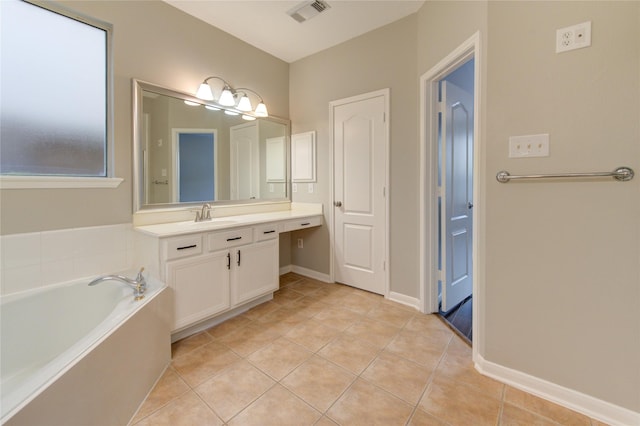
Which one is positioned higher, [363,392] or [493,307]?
[493,307]

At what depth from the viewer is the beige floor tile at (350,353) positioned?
5.63ft

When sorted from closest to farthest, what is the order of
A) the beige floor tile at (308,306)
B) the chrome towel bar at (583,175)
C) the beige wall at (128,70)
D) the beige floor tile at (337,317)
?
the chrome towel bar at (583,175), the beige wall at (128,70), the beige floor tile at (337,317), the beige floor tile at (308,306)

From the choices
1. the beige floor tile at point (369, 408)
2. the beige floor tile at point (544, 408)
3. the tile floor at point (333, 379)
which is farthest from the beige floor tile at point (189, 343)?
the beige floor tile at point (544, 408)

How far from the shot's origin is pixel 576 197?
4.35 ft

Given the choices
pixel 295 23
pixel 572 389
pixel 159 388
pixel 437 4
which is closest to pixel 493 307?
pixel 572 389

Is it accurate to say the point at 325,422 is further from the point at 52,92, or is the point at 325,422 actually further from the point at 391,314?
the point at 52,92

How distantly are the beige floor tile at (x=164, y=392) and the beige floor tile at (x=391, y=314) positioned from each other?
4.86ft

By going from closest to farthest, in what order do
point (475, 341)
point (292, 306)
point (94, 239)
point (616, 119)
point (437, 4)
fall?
point (616, 119)
point (475, 341)
point (94, 239)
point (437, 4)
point (292, 306)

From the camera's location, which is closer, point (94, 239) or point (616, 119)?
point (616, 119)

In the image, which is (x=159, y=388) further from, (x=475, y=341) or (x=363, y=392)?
(x=475, y=341)

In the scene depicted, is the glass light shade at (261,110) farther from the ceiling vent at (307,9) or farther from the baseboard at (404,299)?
the baseboard at (404,299)

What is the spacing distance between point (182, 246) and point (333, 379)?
1307 millimetres

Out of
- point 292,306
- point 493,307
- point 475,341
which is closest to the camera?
point 493,307

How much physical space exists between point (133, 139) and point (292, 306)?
1.90m
